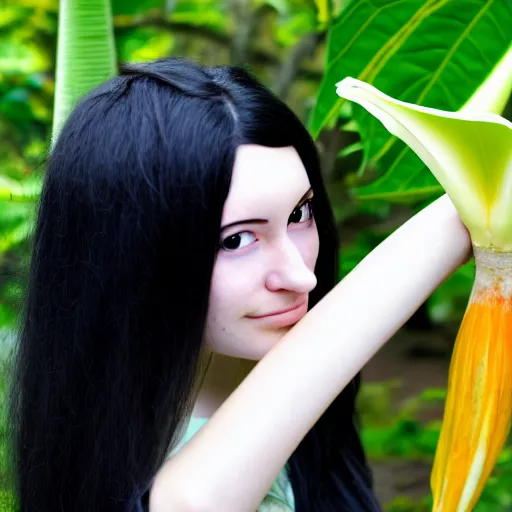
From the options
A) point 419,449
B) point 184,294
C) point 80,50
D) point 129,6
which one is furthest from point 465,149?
point 419,449

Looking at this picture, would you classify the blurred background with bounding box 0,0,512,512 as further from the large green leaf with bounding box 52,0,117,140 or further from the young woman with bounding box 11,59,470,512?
the young woman with bounding box 11,59,470,512

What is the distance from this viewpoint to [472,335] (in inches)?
20.5

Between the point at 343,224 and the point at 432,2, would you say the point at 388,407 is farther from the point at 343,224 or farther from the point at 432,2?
the point at 432,2

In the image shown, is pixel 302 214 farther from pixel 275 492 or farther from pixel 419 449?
pixel 419 449

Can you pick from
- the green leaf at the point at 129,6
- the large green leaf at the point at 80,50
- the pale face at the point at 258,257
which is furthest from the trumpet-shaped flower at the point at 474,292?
the green leaf at the point at 129,6

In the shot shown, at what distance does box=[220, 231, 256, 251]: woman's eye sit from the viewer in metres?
0.57

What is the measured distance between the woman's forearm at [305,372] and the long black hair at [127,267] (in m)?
0.07

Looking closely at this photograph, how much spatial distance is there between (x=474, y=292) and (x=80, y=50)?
0.49 m

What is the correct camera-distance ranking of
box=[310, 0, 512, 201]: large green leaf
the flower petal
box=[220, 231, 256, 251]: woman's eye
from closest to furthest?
the flower petal, box=[220, 231, 256, 251]: woman's eye, box=[310, 0, 512, 201]: large green leaf

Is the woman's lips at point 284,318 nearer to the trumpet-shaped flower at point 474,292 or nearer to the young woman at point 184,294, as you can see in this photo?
the young woman at point 184,294

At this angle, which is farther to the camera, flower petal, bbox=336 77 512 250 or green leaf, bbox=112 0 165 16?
green leaf, bbox=112 0 165 16

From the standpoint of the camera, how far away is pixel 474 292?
525mm

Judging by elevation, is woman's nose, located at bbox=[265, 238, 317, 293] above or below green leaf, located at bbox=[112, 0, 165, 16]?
below

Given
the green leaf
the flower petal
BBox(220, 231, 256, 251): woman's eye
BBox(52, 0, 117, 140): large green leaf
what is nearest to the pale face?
BBox(220, 231, 256, 251): woman's eye
